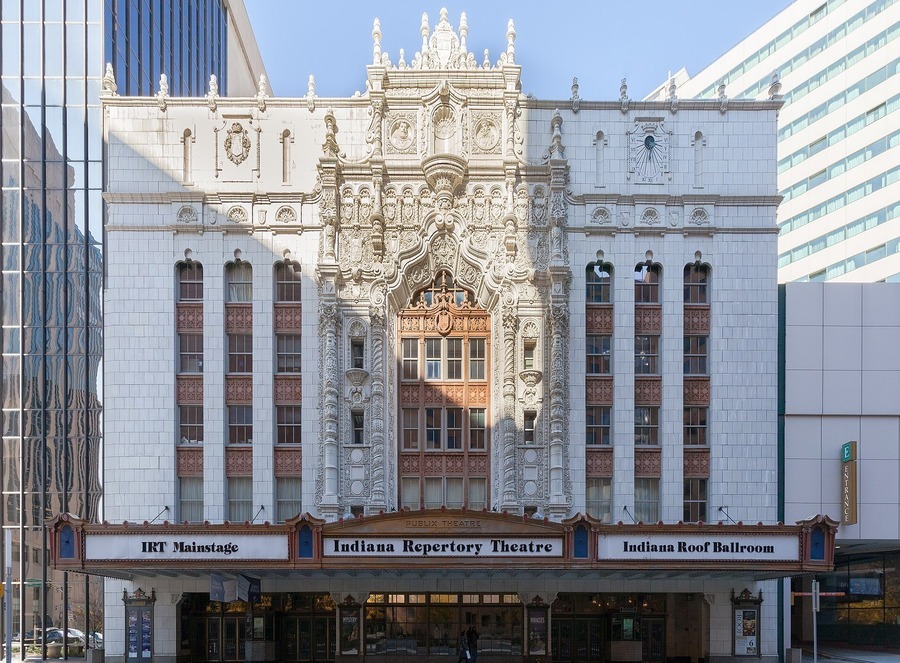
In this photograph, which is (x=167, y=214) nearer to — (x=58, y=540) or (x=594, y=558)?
(x=58, y=540)

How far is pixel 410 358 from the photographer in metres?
32.6

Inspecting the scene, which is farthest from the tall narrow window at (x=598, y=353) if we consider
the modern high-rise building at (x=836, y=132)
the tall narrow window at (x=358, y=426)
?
the modern high-rise building at (x=836, y=132)

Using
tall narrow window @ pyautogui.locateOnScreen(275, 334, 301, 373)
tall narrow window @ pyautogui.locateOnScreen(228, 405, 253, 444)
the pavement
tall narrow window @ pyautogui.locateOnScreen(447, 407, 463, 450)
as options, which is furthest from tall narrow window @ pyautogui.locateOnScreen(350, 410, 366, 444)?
the pavement

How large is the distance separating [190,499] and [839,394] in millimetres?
25703

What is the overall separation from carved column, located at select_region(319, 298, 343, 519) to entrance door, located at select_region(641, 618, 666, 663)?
13199 millimetres

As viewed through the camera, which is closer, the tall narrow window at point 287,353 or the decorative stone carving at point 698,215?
the tall narrow window at point 287,353

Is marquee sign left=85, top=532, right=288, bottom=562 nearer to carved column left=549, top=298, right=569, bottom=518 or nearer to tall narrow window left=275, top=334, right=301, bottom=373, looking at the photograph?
tall narrow window left=275, top=334, right=301, bottom=373

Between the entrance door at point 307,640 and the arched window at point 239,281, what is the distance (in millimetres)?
12841

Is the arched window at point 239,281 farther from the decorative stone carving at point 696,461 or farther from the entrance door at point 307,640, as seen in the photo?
the decorative stone carving at point 696,461

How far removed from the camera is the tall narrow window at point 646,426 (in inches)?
1249

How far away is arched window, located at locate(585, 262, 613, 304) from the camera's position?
3219 centimetres

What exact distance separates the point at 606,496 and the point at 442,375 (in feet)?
25.7

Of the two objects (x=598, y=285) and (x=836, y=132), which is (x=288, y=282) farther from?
(x=836, y=132)

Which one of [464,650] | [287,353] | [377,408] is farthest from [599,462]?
[287,353]
